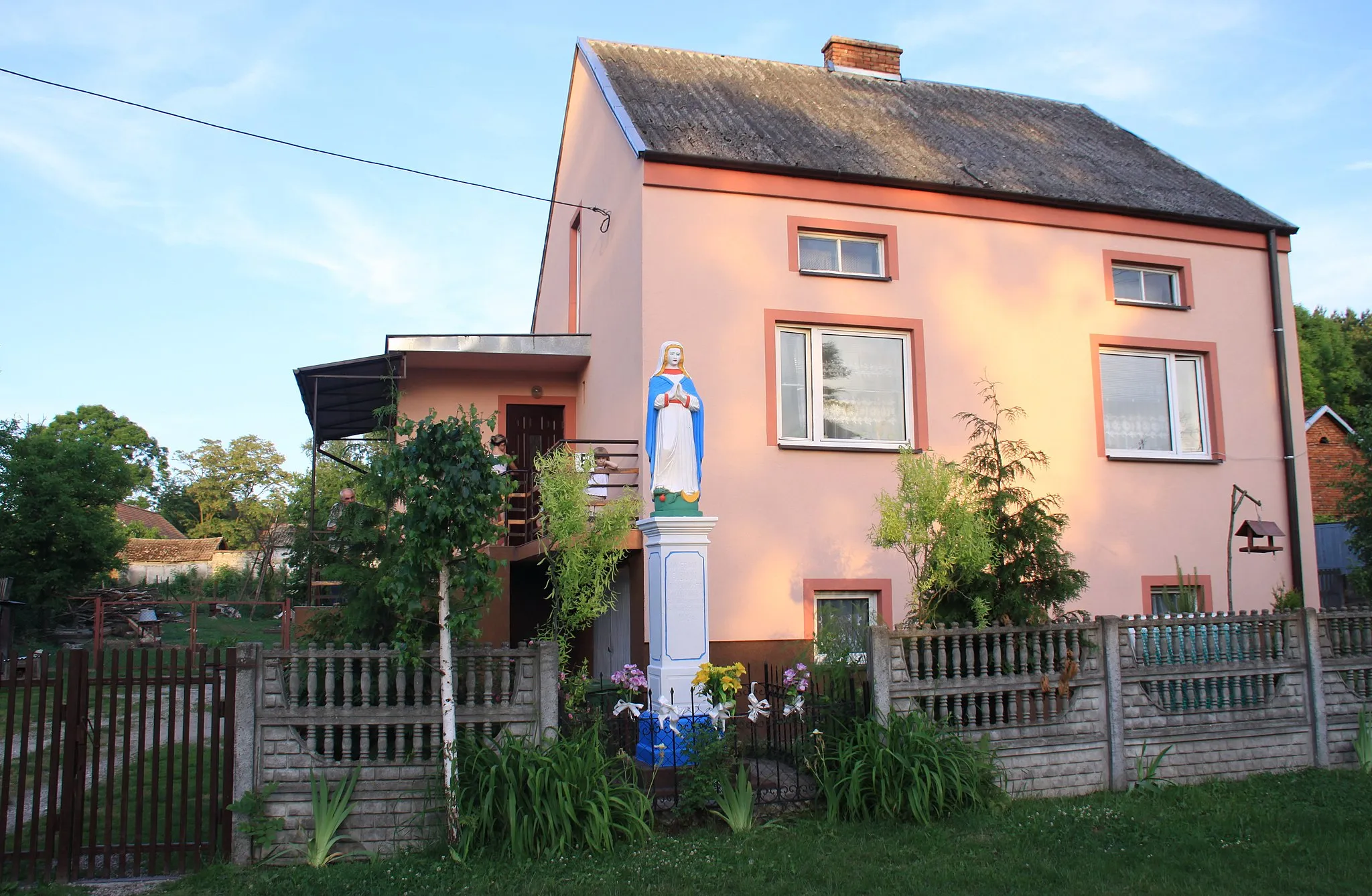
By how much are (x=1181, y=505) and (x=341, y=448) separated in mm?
11776

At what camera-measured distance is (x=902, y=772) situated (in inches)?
274

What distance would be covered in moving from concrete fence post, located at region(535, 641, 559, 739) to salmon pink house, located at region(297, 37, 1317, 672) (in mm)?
3284

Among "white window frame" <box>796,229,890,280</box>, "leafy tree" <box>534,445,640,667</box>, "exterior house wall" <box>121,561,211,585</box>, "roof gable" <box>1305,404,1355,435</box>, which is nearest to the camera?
"leafy tree" <box>534,445,640,667</box>

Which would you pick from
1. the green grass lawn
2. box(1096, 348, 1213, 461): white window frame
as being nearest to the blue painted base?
the green grass lawn

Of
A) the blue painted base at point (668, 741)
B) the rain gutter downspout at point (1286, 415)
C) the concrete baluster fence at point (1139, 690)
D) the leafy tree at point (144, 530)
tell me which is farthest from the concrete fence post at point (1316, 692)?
the leafy tree at point (144, 530)

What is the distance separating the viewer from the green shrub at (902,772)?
6910 mm

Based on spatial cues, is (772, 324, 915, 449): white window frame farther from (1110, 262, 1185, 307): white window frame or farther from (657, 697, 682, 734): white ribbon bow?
(657, 697, 682, 734): white ribbon bow

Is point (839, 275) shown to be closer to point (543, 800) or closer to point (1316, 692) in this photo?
point (1316, 692)

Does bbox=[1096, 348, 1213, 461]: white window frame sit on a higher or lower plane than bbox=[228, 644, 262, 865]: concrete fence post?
higher

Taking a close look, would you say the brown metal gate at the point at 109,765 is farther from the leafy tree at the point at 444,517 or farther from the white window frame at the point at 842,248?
the white window frame at the point at 842,248

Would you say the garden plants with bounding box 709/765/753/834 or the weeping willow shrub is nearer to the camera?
the weeping willow shrub

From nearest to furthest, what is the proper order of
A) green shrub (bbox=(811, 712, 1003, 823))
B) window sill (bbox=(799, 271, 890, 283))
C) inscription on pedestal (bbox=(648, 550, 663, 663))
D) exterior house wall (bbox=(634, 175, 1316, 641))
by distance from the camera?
green shrub (bbox=(811, 712, 1003, 823)) → inscription on pedestal (bbox=(648, 550, 663, 663)) → exterior house wall (bbox=(634, 175, 1316, 641)) → window sill (bbox=(799, 271, 890, 283))

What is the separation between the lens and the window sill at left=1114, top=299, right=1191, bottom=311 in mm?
12258

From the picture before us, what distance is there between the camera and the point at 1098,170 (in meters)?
13.3
